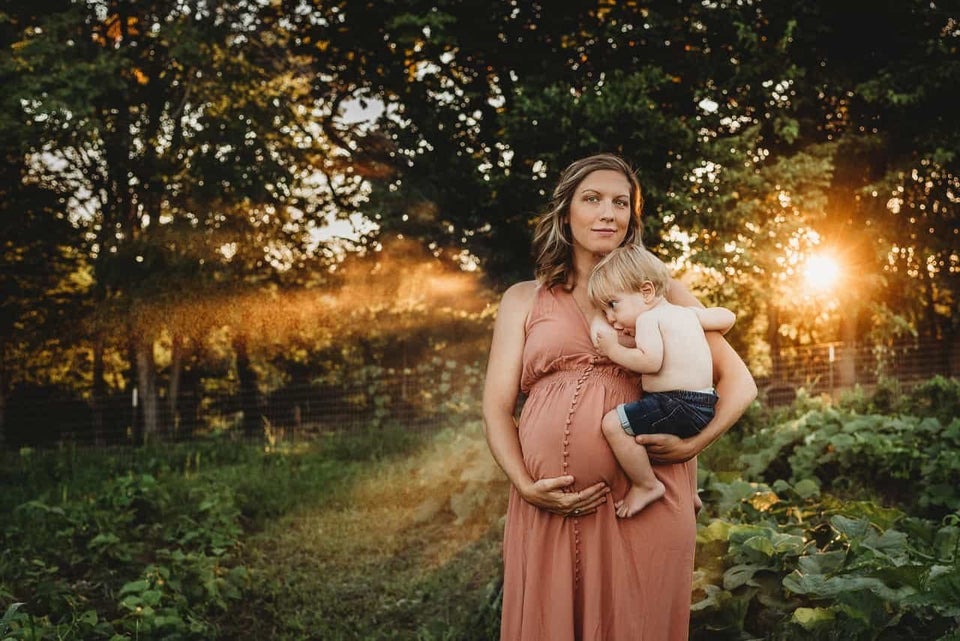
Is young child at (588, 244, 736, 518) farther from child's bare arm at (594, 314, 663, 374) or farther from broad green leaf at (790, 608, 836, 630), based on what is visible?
broad green leaf at (790, 608, 836, 630)

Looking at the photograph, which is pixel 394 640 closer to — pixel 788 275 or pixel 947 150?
pixel 788 275

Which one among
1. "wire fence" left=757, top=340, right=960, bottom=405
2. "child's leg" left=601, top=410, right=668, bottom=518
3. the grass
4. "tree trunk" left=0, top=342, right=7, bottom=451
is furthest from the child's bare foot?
"tree trunk" left=0, top=342, right=7, bottom=451

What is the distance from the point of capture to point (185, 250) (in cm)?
1276

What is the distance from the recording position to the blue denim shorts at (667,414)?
224 centimetres

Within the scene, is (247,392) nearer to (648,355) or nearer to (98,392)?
(98,392)

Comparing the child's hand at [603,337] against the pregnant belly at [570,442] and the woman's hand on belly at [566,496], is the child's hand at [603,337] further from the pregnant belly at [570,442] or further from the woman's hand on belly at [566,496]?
the woman's hand on belly at [566,496]

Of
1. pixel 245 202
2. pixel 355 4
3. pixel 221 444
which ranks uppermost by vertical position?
pixel 355 4

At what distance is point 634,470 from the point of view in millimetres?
2230

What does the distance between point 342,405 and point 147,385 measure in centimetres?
409

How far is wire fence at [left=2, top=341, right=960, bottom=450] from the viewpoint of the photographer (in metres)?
11.5

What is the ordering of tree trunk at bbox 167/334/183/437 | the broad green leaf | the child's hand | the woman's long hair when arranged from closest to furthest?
1. the child's hand
2. the woman's long hair
3. the broad green leaf
4. tree trunk at bbox 167/334/183/437

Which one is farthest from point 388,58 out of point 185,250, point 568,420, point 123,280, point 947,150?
point 568,420

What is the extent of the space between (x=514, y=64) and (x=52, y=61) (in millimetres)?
7157

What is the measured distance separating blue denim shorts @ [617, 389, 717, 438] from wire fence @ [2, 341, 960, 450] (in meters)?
8.96
